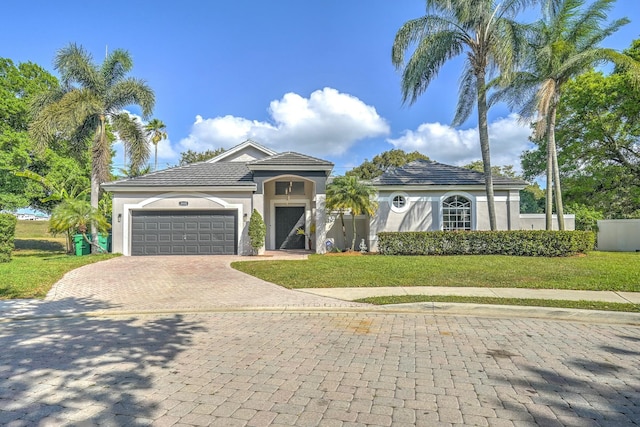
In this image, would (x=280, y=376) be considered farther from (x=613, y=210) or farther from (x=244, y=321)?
(x=613, y=210)

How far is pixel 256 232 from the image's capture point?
17.2 meters

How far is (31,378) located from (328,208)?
14.4 meters

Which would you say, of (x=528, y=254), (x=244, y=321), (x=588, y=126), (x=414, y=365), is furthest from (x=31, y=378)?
(x=588, y=126)

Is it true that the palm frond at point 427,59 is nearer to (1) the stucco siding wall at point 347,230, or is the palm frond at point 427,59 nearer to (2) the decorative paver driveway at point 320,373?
(1) the stucco siding wall at point 347,230

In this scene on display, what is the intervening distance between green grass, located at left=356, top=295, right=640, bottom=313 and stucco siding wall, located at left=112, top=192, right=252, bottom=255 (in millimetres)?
10896

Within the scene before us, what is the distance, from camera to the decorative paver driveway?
129 inches

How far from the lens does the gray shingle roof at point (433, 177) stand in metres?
18.8

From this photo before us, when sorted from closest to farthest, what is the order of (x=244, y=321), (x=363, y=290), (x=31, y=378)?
(x=31, y=378) → (x=244, y=321) → (x=363, y=290)

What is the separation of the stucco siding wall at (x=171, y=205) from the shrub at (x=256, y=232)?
0.68 metres

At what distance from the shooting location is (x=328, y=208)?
17906mm

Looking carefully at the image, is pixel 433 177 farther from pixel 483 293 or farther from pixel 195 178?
pixel 195 178

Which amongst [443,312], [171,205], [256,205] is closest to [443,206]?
[256,205]

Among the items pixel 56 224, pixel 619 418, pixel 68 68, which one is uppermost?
pixel 68 68

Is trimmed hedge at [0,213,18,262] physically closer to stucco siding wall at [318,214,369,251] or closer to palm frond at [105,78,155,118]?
palm frond at [105,78,155,118]
